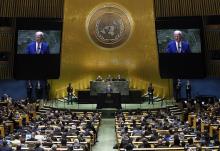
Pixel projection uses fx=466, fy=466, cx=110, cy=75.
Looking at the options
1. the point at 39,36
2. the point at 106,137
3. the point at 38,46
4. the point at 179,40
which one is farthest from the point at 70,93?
the point at 106,137

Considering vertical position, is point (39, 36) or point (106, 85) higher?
point (39, 36)

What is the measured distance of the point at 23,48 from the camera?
2628 centimetres

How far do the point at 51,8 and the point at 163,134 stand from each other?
13.1 metres

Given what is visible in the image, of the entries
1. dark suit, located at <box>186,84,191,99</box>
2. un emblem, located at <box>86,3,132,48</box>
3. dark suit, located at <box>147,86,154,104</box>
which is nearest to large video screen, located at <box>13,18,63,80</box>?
un emblem, located at <box>86,3,132,48</box>

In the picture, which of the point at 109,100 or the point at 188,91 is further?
the point at 188,91

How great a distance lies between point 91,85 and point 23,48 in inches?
172

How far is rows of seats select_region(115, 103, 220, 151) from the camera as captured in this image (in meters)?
13.1

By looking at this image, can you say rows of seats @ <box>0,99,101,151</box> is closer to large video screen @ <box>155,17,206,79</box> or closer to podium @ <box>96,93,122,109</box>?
podium @ <box>96,93,122,109</box>

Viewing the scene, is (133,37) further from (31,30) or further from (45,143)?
(45,143)

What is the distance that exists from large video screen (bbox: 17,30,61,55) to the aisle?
5.64 meters

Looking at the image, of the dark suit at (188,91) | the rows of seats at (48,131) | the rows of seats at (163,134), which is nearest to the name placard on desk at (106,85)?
the dark suit at (188,91)

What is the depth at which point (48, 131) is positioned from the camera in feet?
52.8

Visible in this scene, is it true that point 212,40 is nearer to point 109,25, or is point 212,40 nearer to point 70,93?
point 109,25

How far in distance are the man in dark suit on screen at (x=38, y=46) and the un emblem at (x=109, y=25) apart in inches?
150
